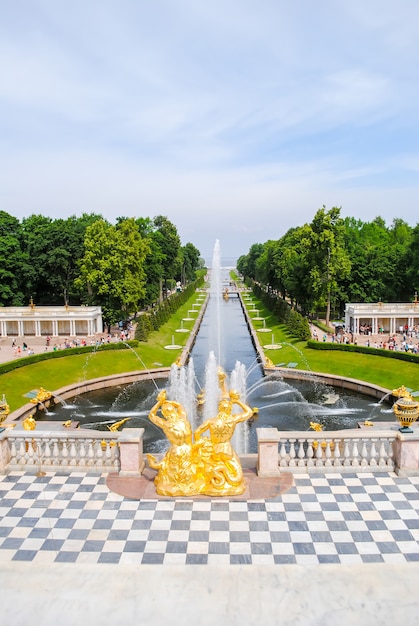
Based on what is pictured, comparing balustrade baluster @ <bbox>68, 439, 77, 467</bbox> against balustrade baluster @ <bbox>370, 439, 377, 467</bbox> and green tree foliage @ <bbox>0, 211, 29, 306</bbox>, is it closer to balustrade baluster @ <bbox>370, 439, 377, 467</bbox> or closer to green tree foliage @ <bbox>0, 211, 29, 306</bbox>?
balustrade baluster @ <bbox>370, 439, 377, 467</bbox>

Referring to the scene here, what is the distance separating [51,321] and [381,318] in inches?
1513

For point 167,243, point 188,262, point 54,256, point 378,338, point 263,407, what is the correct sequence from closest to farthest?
point 263,407, point 378,338, point 54,256, point 167,243, point 188,262

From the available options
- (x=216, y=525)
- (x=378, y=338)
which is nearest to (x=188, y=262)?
(x=378, y=338)

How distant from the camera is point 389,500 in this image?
13.6 metres

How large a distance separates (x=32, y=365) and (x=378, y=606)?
3847 cm

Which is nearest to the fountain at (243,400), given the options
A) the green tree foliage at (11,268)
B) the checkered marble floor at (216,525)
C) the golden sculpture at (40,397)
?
the golden sculpture at (40,397)

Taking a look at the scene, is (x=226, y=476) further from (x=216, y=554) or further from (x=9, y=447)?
(x=9, y=447)

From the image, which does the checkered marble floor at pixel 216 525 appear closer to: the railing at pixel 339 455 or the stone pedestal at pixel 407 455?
the stone pedestal at pixel 407 455

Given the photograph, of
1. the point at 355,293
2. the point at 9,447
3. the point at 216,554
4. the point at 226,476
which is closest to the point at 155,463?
the point at 226,476

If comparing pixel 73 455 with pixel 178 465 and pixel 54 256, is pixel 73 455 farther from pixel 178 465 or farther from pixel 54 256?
pixel 54 256

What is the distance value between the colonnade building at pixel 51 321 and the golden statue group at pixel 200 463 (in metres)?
47.6

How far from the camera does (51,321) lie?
61938 millimetres

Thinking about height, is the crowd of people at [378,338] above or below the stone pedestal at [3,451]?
below

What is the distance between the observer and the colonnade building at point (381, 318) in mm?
60656
